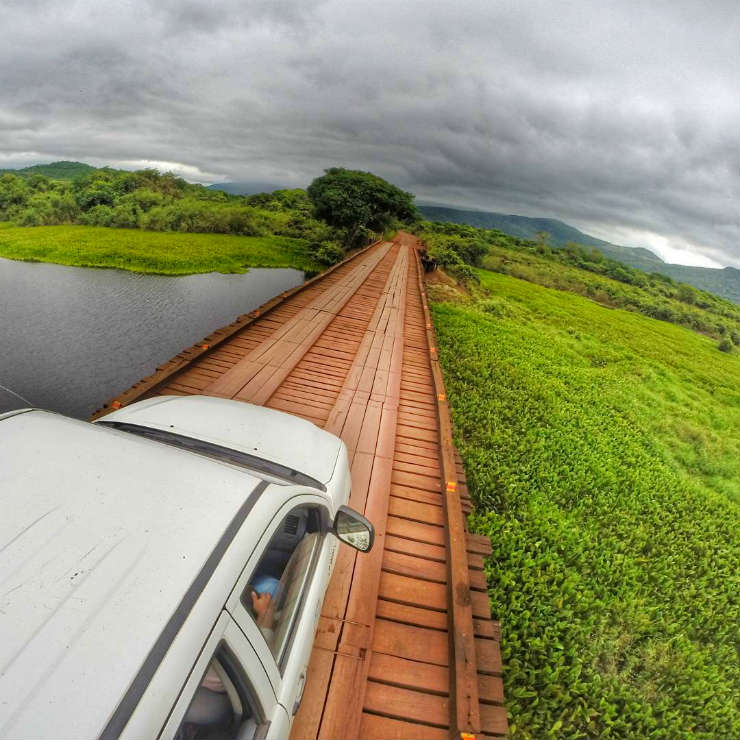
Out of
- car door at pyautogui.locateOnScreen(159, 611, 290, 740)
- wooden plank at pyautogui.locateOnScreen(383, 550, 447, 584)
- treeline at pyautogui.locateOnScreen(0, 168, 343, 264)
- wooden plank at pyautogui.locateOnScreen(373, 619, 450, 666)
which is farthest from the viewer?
treeline at pyautogui.locateOnScreen(0, 168, 343, 264)

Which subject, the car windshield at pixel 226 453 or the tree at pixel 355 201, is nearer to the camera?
the car windshield at pixel 226 453

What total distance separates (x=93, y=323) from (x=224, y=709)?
565 inches

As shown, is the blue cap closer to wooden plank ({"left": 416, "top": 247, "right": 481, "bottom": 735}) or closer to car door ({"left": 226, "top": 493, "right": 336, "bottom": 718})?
car door ({"left": 226, "top": 493, "right": 336, "bottom": 718})

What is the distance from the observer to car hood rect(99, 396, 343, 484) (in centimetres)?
301

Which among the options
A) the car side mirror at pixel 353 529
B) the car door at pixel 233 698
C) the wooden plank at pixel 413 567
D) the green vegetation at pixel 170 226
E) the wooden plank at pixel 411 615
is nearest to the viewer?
the car door at pixel 233 698

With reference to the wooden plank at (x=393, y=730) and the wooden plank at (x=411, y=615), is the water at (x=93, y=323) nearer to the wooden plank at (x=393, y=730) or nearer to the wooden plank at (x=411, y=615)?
the wooden plank at (x=411, y=615)

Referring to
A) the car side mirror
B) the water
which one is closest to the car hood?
the car side mirror

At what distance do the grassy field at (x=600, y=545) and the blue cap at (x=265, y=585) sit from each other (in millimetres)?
2830

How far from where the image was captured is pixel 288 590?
2.29 m

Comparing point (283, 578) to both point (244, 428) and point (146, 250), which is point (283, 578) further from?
point (146, 250)

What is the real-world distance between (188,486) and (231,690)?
861 mm

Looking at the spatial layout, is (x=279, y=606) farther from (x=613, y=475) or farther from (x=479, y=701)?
(x=613, y=475)

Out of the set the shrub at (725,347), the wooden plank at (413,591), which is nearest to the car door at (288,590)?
the wooden plank at (413,591)

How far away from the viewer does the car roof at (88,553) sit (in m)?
1.01
